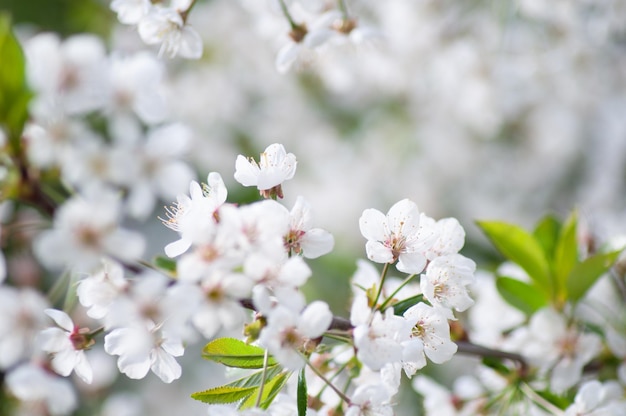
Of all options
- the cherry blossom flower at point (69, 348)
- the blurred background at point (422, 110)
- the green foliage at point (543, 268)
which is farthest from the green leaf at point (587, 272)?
the blurred background at point (422, 110)

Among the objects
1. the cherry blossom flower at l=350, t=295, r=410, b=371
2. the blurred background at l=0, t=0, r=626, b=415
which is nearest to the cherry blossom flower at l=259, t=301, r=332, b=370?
the cherry blossom flower at l=350, t=295, r=410, b=371

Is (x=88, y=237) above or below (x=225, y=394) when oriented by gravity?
above

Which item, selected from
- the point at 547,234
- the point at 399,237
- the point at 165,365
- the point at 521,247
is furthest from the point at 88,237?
the point at 547,234

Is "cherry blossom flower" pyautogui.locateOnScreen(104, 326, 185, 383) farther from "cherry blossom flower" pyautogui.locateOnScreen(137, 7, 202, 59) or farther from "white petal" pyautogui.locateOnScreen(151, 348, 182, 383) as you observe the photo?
"cherry blossom flower" pyautogui.locateOnScreen(137, 7, 202, 59)

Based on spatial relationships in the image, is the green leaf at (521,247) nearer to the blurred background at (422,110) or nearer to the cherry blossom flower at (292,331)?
the cherry blossom flower at (292,331)

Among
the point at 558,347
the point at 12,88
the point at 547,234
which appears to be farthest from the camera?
the point at 547,234

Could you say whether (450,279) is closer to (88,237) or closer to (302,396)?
(302,396)

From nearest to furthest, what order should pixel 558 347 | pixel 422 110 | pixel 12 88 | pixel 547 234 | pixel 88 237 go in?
1. pixel 88 237
2. pixel 12 88
3. pixel 558 347
4. pixel 547 234
5. pixel 422 110
